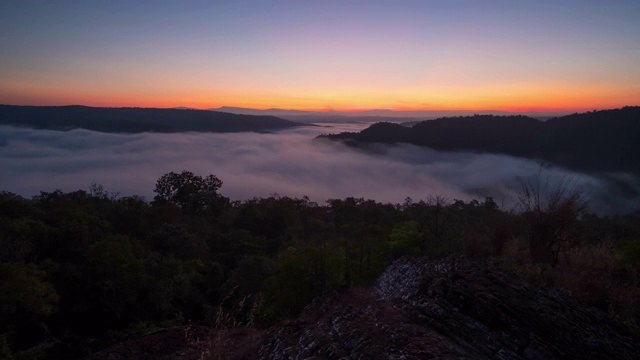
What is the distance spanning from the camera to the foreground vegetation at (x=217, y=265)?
760cm

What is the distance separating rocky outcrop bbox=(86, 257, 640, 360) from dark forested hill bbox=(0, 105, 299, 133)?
512ft

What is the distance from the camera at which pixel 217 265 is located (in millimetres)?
22641

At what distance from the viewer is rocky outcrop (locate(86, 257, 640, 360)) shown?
13.5 feet

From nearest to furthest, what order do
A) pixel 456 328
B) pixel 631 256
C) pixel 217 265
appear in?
pixel 456 328
pixel 631 256
pixel 217 265

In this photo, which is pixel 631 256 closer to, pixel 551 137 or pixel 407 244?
pixel 407 244

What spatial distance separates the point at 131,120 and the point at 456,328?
164 m

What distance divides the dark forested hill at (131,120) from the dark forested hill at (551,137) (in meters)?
75.7

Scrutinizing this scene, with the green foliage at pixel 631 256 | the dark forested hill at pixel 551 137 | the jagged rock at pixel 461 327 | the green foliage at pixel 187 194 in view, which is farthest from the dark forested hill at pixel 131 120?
the green foliage at pixel 631 256

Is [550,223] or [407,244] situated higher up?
[550,223]

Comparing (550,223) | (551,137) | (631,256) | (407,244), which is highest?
(551,137)

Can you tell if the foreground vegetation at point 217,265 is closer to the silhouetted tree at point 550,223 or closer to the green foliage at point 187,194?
the silhouetted tree at point 550,223

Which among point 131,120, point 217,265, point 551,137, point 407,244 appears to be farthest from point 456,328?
point 131,120

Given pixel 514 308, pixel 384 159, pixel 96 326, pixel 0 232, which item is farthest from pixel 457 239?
pixel 384 159

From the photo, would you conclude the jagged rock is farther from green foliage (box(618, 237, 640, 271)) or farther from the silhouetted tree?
green foliage (box(618, 237, 640, 271))
